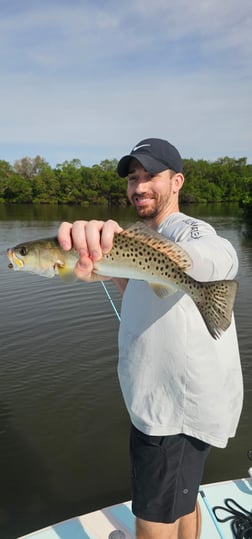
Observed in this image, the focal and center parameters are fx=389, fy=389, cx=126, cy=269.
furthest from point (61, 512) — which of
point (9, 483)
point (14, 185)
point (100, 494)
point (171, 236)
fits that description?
point (14, 185)

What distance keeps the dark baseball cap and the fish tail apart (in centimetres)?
108

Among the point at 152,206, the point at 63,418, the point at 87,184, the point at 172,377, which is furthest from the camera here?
the point at 87,184

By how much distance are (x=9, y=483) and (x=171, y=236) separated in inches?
226

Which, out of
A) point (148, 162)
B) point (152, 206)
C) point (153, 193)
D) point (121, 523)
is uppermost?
point (148, 162)

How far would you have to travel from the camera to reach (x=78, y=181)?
363 feet

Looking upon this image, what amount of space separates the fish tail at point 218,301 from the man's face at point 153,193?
0.91 m

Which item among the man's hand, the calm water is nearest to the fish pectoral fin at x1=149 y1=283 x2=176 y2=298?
the man's hand

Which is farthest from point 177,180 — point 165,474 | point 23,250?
point 165,474

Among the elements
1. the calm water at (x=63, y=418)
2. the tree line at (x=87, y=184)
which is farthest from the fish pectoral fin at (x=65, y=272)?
the tree line at (x=87, y=184)

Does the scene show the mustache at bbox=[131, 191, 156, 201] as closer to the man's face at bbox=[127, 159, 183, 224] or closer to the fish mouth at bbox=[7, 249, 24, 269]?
the man's face at bbox=[127, 159, 183, 224]

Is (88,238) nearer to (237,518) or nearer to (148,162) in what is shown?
(148,162)

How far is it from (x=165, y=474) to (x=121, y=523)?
6.27 ft

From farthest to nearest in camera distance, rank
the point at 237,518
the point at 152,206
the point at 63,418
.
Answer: the point at 63,418 < the point at 237,518 < the point at 152,206

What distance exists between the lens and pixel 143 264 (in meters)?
2.53
